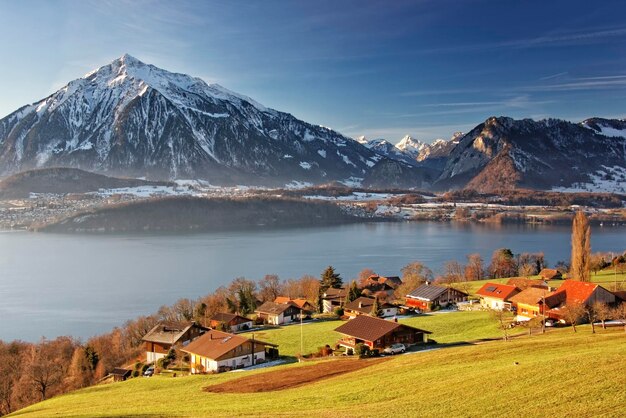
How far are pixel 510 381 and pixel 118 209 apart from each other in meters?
157

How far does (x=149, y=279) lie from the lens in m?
65.3

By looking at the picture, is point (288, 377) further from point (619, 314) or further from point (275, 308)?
point (275, 308)

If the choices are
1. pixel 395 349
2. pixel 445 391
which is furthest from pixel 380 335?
pixel 445 391

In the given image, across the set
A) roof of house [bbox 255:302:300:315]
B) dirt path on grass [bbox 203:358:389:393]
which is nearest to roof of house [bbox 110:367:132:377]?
dirt path on grass [bbox 203:358:389:393]

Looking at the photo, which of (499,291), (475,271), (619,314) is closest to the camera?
(619,314)

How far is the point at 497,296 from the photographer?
35.4 metres

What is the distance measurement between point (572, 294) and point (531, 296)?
7.01ft

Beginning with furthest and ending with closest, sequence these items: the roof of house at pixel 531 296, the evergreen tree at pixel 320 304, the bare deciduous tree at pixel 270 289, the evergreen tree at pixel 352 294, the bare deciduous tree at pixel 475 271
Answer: the bare deciduous tree at pixel 475 271, the bare deciduous tree at pixel 270 289, the evergreen tree at pixel 320 304, the evergreen tree at pixel 352 294, the roof of house at pixel 531 296

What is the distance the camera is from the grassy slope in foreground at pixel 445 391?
11305mm

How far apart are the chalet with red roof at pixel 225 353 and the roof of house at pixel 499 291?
15.7 m

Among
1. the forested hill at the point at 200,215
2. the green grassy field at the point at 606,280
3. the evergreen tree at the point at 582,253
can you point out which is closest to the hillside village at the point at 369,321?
the green grassy field at the point at 606,280

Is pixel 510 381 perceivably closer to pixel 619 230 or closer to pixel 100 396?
pixel 100 396

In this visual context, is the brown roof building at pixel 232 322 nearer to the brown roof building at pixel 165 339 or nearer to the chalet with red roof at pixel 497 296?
the brown roof building at pixel 165 339

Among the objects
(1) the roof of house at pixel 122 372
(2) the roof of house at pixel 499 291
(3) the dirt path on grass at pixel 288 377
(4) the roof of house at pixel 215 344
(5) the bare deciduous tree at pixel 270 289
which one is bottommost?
(1) the roof of house at pixel 122 372
